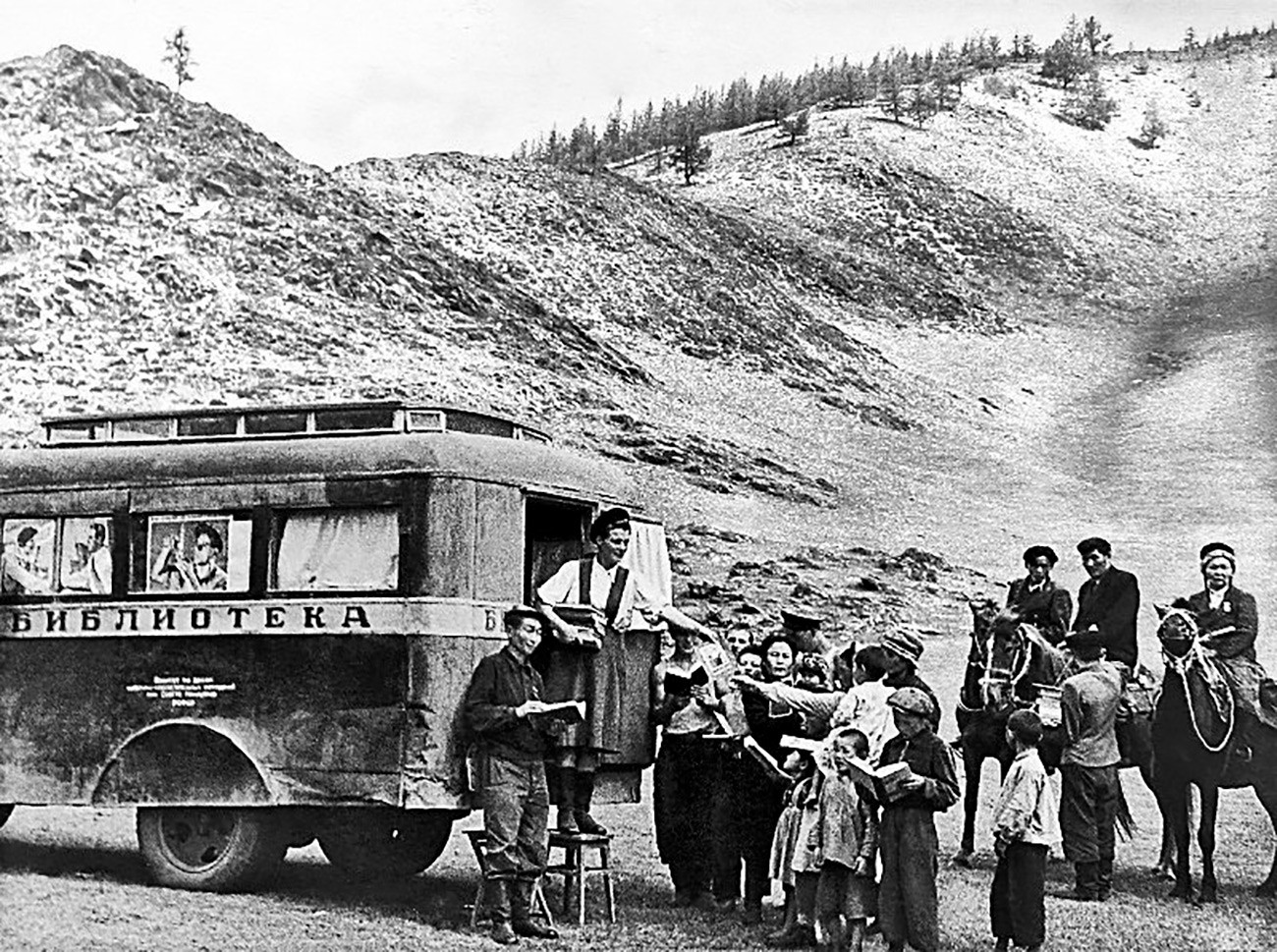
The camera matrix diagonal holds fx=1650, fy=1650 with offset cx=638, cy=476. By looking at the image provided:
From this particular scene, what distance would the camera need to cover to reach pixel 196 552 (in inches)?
353

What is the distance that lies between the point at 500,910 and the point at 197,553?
8.40 ft

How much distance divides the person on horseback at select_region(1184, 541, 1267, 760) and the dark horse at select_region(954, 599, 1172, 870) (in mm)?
864

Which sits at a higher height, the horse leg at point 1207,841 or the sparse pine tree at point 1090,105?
the sparse pine tree at point 1090,105

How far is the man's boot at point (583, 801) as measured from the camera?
8.95m

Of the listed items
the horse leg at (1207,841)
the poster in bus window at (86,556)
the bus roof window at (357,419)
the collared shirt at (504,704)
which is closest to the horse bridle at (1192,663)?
the horse leg at (1207,841)

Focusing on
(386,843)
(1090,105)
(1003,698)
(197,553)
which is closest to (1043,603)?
(1003,698)

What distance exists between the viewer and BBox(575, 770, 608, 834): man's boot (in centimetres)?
895

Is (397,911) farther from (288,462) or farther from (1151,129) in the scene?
(1151,129)

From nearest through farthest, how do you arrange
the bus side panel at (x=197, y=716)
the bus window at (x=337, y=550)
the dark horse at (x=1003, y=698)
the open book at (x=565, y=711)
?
the open book at (x=565, y=711) → the bus side panel at (x=197, y=716) → the bus window at (x=337, y=550) → the dark horse at (x=1003, y=698)

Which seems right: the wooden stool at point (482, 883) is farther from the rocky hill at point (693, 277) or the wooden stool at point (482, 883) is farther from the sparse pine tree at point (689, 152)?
the sparse pine tree at point (689, 152)

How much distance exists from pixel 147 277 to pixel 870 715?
23172mm

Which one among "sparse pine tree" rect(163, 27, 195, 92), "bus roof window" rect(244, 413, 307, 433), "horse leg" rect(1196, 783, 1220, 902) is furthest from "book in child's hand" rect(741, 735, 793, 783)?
"sparse pine tree" rect(163, 27, 195, 92)

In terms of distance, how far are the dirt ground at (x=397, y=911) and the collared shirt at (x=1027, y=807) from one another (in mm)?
722

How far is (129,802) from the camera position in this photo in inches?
350
